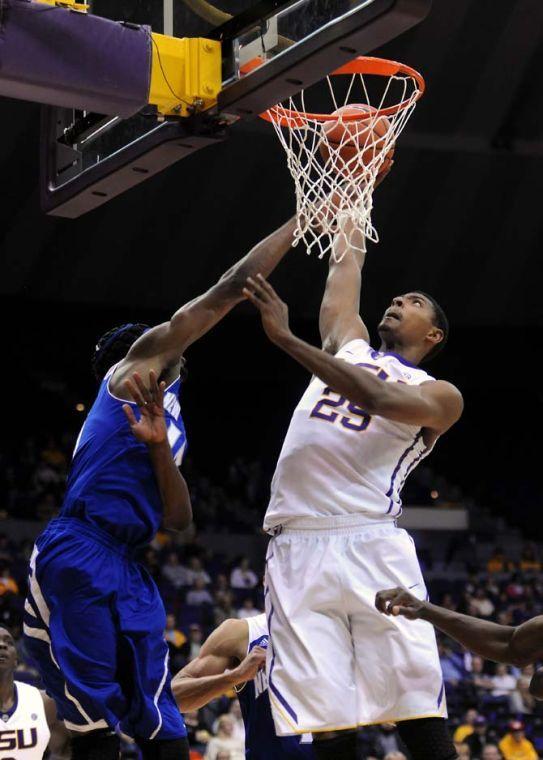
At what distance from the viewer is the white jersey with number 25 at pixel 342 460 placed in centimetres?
471

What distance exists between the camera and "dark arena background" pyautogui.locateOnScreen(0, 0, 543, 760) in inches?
580

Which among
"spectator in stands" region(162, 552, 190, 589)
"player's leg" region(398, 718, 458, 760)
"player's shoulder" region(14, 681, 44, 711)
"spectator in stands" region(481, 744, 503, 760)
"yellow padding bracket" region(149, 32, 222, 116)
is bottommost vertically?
"spectator in stands" region(162, 552, 190, 589)

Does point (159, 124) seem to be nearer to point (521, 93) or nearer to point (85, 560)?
point (85, 560)

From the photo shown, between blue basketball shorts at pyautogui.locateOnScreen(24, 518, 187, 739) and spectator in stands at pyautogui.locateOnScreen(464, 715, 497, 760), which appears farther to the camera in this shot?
spectator in stands at pyautogui.locateOnScreen(464, 715, 497, 760)

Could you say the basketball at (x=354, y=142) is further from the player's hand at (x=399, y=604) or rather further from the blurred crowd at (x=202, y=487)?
the blurred crowd at (x=202, y=487)

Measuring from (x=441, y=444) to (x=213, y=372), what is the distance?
4905 mm

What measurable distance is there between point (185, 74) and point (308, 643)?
2191mm

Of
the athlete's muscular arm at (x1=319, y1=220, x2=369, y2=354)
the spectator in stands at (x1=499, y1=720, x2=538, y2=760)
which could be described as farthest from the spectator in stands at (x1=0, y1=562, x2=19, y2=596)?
the athlete's muscular arm at (x1=319, y1=220, x2=369, y2=354)

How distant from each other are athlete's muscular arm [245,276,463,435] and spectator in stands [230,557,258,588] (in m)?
11.3

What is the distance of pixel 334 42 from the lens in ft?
13.2

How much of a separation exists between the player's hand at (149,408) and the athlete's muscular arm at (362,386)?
46 cm

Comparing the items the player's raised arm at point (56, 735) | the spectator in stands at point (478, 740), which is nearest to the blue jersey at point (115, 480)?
the player's raised arm at point (56, 735)

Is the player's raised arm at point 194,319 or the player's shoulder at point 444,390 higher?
the player's raised arm at point 194,319

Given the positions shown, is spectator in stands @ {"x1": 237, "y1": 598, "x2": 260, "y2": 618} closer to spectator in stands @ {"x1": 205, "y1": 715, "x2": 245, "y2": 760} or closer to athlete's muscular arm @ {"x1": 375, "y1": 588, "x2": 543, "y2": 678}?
spectator in stands @ {"x1": 205, "y1": 715, "x2": 245, "y2": 760}
